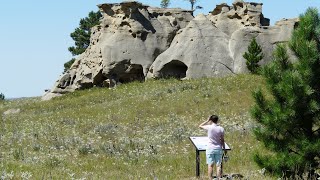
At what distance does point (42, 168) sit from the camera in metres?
14.8

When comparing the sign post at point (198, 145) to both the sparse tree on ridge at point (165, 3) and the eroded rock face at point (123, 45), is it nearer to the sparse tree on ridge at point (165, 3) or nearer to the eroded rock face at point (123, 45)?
the eroded rock face at point (123, 45)

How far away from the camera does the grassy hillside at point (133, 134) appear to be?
1511 centimetres

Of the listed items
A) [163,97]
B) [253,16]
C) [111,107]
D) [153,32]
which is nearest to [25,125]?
[111,107]

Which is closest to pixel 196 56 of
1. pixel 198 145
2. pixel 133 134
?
pixel 133 134

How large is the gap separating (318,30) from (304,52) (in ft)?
2.81

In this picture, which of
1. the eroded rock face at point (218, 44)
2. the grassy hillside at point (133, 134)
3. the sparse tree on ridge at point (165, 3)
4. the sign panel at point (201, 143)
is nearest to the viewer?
the sign panel at point (201, 143)

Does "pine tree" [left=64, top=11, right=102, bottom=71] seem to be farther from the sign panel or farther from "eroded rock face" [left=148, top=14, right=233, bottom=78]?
the sign panel

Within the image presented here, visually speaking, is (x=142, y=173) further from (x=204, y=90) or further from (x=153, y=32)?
(x=153, y=32)

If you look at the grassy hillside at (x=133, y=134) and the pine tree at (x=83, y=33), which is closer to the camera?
the grassy hillside at (x=133, y=134)

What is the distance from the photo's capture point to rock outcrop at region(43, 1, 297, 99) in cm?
4509

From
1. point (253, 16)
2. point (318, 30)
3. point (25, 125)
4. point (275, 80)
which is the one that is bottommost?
point (25, 125)

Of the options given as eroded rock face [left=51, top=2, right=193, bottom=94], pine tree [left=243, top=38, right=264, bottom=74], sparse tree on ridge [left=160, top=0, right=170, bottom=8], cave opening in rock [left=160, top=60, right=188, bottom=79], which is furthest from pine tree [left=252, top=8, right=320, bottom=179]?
sparse tree on ridge [left=160, top=0, right=170, bottom=8]

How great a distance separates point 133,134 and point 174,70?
23.2 metres

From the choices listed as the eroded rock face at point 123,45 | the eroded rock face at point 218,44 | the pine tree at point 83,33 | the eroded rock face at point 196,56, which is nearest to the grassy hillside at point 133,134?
the eroded rock face at point 196,56
